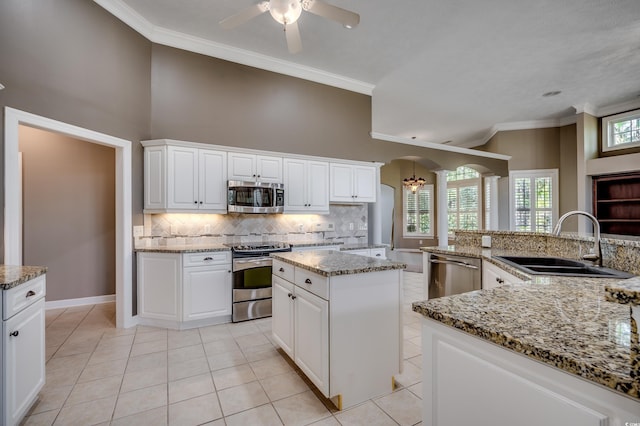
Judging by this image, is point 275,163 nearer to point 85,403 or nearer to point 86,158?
point 86,158

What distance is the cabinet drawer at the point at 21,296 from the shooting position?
1589 mm

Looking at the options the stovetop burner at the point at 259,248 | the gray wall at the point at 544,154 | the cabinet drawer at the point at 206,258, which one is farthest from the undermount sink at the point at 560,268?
the gray wall at the point at 544,154

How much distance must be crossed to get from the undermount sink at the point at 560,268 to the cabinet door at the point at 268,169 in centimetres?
284

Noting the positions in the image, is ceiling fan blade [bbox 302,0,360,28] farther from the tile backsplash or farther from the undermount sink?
the tile backsplash

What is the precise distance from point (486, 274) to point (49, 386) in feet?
11.7

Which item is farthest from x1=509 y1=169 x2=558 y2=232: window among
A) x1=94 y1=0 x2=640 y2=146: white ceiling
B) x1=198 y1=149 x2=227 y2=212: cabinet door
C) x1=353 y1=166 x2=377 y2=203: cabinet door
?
x1=198 y1=149 x2=227 y2=212: cabinet door

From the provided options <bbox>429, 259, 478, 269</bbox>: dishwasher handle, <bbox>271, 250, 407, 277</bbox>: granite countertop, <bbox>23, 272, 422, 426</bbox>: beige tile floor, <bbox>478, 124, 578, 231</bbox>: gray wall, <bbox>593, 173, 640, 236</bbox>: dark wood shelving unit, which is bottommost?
<bbox>23, 272, 422, 426</bbox>: beige tile floor

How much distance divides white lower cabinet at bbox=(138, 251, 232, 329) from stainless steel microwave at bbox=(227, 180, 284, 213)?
67 centimetres

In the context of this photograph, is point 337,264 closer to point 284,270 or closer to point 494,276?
point 284,270

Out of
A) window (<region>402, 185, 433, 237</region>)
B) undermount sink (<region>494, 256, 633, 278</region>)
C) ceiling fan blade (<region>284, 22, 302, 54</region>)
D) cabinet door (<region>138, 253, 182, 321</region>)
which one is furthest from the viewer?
window (<region>402, 185, 433, 237</region>)

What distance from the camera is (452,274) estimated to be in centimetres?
303

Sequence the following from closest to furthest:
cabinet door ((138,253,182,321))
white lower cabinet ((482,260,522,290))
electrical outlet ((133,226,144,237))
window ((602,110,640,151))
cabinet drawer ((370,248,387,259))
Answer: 1. white lower cabinet ((482,260,522,290))
2. cabinet door ((138,253,182,321))
3. electrical outlet ((133,226,144,237))
4. cabinet drawer ((370,248,387,259))
5. window ((602,110,640,151))

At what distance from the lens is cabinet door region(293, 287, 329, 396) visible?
1.90 metres

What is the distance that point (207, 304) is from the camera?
3387mm
